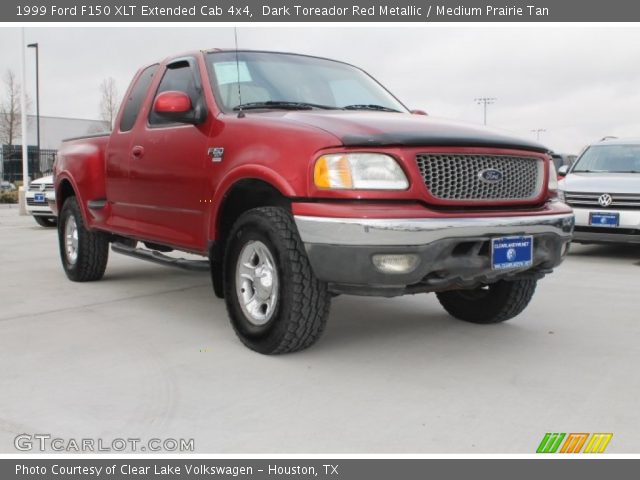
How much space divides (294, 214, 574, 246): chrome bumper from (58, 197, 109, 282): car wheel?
10.9 ft

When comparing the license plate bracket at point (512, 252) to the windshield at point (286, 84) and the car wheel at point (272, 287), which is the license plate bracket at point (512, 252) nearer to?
the car wheel at point (272, 287)

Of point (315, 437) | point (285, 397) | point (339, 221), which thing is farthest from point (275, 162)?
point (315, 437)

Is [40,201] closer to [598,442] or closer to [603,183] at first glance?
[603,183]

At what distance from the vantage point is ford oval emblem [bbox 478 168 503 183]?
12.4 ft

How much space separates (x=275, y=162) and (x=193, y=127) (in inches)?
41.3

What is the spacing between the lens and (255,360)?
13.0ft

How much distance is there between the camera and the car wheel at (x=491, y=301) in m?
4.62

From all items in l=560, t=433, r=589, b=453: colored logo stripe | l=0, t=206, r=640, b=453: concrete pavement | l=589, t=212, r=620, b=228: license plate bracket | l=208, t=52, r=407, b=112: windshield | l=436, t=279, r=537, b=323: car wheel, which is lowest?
l=560, t=433, r=589, b=453: colored logo stripe

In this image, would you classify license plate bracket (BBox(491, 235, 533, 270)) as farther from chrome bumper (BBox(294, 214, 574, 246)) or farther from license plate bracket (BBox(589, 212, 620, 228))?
license plate bracket (BBox(589, 212, 620, 228))

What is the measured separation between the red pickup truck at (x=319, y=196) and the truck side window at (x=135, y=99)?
0.21 metres

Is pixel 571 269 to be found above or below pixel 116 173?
below

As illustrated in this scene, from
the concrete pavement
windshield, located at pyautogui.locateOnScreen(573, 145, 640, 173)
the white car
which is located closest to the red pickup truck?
the concrete pavement

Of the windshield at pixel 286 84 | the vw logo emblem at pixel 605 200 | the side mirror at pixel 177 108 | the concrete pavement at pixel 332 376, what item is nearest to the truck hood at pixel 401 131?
the windshield at pixel 286 84

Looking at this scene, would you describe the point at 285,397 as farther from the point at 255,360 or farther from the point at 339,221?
the point at 339,221
